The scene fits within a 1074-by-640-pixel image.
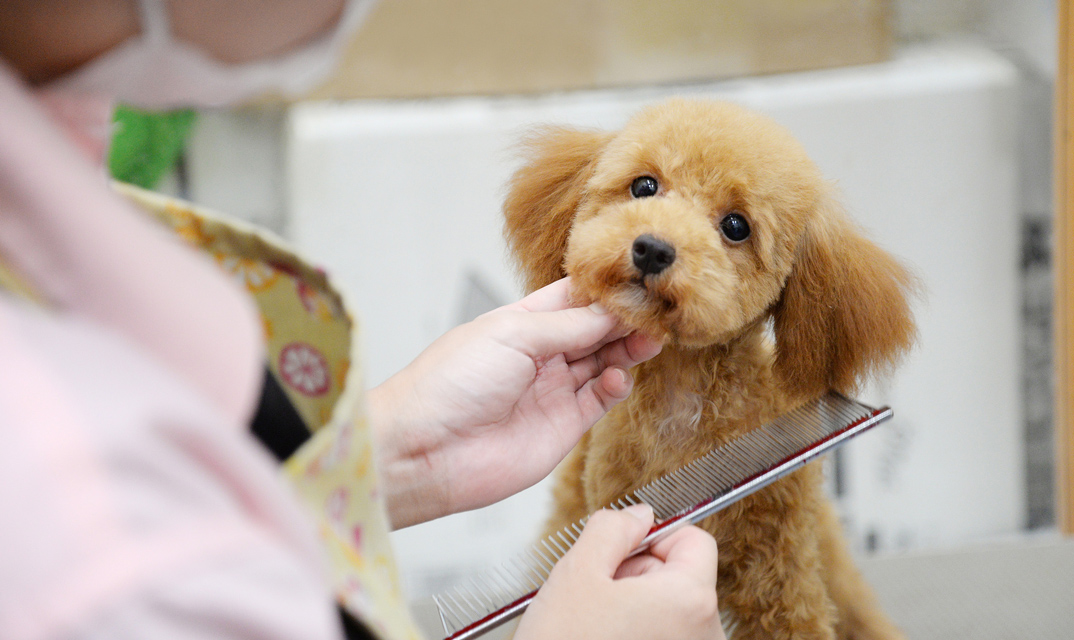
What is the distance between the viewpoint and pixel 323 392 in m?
0.48

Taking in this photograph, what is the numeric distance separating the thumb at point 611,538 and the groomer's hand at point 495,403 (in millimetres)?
128

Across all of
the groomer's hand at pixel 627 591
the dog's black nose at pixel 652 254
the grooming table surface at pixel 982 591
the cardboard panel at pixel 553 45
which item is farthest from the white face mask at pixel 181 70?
the cardboard panel at pixel 553 45

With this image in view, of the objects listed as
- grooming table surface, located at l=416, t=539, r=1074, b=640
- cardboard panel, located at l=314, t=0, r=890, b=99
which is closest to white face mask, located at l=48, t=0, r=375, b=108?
grooming table surface, located at l=416, t=539, r=1074, b=640

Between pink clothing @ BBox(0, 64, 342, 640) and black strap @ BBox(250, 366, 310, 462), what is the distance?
0.14 meters

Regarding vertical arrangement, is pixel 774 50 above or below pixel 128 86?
below

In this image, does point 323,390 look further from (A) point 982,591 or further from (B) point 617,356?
(A) point 982,591

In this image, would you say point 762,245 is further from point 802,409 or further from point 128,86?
point 128,86

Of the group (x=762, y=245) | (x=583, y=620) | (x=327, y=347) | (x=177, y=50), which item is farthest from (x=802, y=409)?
(x=177, y=50)

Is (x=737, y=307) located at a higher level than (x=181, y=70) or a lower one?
lower

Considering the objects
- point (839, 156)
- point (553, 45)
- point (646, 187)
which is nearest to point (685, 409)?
point (646, 187)

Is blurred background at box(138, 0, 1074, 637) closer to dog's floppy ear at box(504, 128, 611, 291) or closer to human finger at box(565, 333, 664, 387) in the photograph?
dog's floppy ear at box(504, 128, 611, 291)

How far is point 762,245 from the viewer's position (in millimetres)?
667

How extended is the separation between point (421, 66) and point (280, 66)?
1.06 metres

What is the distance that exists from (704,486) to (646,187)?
258mm
